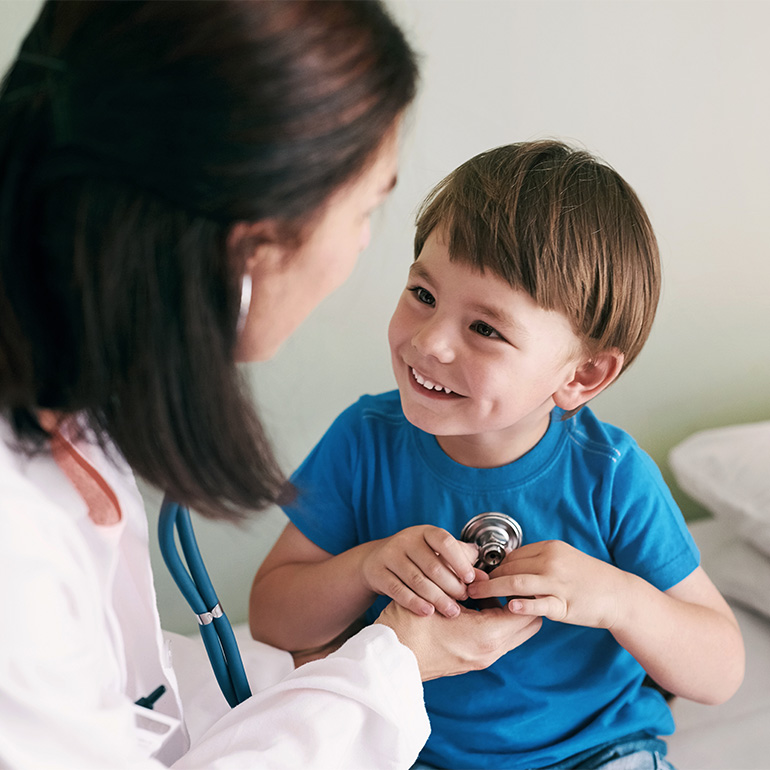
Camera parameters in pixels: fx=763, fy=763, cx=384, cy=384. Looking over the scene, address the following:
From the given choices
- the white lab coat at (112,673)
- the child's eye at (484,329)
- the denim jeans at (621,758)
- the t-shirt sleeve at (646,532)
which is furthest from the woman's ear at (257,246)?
the denim jeans at (621,758)

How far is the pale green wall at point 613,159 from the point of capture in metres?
1.22

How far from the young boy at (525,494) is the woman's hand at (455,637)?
0.02m

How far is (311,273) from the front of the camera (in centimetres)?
58

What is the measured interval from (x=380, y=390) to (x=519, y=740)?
638mm

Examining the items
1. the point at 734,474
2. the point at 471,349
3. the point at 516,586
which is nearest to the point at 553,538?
the point at 516,586

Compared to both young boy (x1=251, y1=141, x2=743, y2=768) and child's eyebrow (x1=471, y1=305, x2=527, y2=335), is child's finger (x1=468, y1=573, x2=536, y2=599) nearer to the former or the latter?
young boy (x1=251, y1=141, x2=743, y2=768)

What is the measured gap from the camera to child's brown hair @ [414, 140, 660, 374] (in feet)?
2.63

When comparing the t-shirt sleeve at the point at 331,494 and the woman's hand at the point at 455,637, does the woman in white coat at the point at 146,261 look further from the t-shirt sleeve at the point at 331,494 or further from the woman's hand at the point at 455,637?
the t-shirt sleeve at the point at 331,494

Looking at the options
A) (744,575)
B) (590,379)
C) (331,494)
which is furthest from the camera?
(744,575)

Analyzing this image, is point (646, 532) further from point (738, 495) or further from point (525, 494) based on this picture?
point (738, 495)

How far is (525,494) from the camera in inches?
37.0

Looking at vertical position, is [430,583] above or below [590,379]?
below

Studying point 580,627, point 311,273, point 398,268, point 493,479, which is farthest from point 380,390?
point 311,273

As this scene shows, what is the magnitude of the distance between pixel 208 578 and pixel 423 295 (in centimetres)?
40
